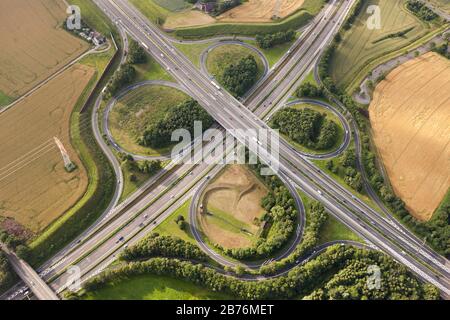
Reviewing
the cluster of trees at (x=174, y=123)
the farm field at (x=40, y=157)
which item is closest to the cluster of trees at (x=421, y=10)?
the cluster of trees at (x=174, y=123)

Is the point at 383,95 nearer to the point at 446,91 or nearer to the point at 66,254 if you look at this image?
the point at 446,91

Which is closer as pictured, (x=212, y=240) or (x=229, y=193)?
(x=212, y=240)

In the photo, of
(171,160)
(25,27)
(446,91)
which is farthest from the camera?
(25,27)

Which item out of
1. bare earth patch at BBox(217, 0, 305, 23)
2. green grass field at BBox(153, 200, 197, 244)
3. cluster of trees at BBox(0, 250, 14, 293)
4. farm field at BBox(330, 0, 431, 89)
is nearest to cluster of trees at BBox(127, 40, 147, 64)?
bare earth patch at BBox(217, 0, 305, 23)

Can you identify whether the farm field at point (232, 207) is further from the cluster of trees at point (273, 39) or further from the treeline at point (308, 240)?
the cluster of trees at point (273, 39)

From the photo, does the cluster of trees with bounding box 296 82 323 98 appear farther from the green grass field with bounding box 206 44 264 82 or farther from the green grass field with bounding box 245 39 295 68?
the green grass field with bounding box 245 39 295 68

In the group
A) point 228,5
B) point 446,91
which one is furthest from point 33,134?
point 446,91
